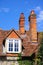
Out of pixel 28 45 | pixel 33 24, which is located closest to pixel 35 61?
pixel 28 45

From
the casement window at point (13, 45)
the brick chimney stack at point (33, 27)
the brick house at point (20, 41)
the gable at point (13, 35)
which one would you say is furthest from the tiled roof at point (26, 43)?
the gable at point (13, 35)

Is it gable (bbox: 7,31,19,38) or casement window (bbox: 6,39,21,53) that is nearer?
casement window (bbox: 6,39,21,53)

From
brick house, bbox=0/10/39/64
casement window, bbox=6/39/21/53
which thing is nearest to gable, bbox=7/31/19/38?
brick house, bbox=0/10/39/64

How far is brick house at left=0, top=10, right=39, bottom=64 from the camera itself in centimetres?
3719

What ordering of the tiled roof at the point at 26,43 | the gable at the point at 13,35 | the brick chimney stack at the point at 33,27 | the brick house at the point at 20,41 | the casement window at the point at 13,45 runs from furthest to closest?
the brick chimney stack at the point at 33,27 → the gable at the point at 13,35 → the tiled roof at the point at 26,43 → the casement window at the point at 13,45 → the brick house at the point at 20,41

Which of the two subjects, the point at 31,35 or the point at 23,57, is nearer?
the point at 23,57

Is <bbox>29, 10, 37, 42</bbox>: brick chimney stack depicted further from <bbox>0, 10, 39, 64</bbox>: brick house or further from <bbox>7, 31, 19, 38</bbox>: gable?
<bbox>7, 31, 19, 38</bbox>: gable

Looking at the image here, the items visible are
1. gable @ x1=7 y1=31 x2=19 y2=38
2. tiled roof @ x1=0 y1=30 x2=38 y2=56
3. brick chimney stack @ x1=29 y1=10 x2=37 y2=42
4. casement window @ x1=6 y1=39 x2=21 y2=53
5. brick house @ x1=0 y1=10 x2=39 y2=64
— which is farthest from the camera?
brick chimney stack @ x1=29 y1=10 x2=37 y2=42

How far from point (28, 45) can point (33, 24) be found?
3306 mm

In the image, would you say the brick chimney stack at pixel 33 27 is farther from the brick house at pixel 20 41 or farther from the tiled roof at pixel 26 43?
the tiled roof at pixel 26 43

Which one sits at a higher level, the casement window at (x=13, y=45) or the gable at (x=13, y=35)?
the gable at (x=13, y=35)

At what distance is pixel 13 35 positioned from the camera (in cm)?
3809

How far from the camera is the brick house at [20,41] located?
37.2m

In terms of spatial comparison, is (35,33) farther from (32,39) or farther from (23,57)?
(23,57)
